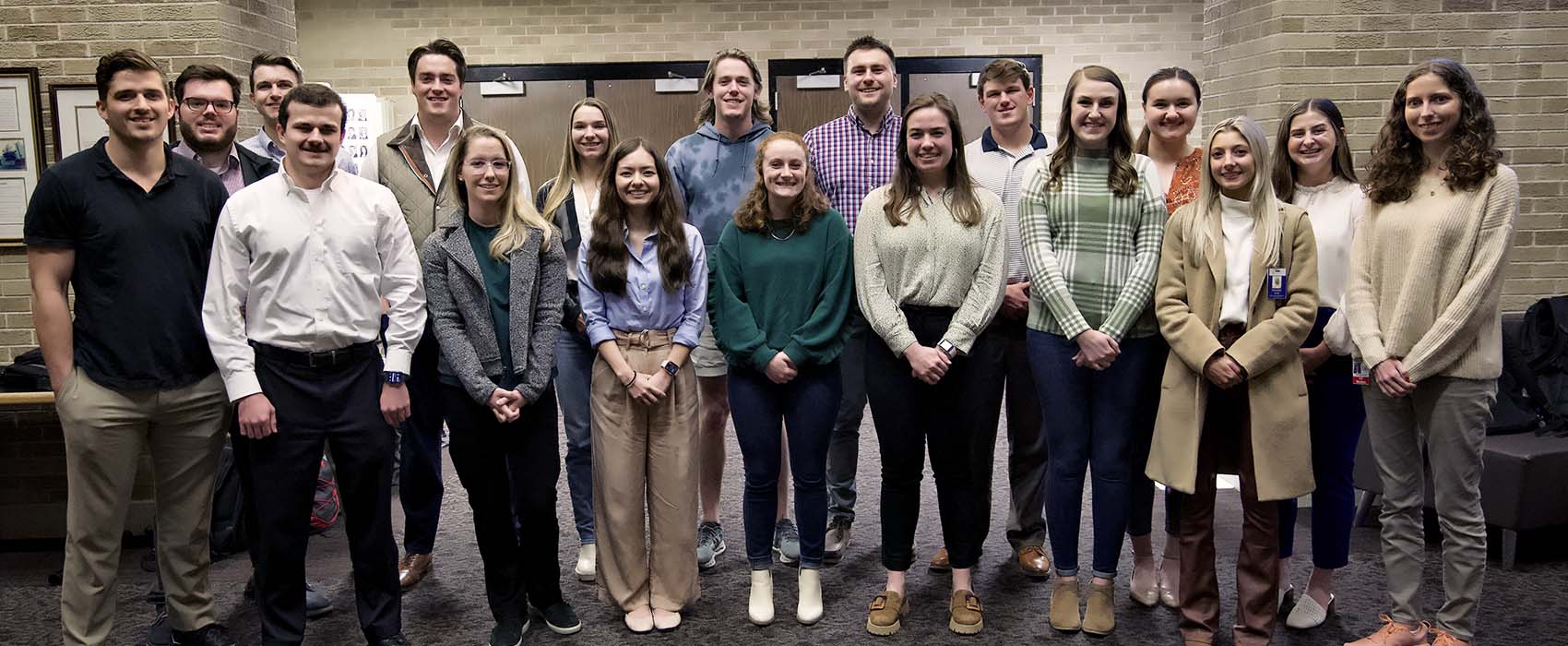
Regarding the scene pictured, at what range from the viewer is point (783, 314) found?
328cm

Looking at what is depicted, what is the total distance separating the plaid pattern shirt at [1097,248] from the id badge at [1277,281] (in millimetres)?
309

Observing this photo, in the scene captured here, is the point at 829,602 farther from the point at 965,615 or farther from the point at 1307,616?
the point at 1307,616

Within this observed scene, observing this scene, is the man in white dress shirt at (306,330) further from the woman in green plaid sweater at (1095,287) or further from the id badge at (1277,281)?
the id badge at (1277,281)

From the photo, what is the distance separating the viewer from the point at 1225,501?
4.75 metres

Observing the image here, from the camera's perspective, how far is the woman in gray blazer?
309 cm

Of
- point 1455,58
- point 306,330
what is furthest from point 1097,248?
point 1455,58

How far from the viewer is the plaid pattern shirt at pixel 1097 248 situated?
3145 mm

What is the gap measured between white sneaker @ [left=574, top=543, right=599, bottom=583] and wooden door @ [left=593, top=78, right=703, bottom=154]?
5199 mm

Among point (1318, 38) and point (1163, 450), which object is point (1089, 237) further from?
point (1318, 38)

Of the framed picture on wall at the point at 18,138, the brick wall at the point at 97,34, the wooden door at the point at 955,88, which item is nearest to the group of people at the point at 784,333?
the brick wall at the point at 97,34

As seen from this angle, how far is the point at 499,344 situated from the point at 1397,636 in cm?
270

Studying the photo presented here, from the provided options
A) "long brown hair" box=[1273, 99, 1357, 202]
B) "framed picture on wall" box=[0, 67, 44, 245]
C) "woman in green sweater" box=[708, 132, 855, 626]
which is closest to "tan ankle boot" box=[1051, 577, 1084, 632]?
"woman in green sweater" box=[708, 132, 855, 626]

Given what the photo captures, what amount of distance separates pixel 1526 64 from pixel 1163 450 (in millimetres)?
2831

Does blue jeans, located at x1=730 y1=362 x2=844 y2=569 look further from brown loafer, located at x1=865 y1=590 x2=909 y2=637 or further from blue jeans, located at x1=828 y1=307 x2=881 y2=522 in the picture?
blue jeans, located at x1=828 y1=307 x2=881 y2=522
